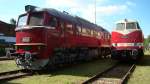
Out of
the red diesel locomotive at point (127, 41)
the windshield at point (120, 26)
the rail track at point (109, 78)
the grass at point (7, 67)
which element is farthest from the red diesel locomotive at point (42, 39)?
the windshield at point (120, 26)

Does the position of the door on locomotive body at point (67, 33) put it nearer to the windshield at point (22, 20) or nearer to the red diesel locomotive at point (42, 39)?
the red diesel locomotive at point (42, 39)

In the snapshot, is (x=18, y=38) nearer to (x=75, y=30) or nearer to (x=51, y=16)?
(x=51, y=16)

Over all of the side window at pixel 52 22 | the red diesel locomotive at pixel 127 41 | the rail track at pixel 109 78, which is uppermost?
the side window at pixel 52 22

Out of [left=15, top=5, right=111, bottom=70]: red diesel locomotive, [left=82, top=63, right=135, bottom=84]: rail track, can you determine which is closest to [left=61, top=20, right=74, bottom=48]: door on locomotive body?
[left=15, top=5, right=111, bottom=70]: red diesel locomotive

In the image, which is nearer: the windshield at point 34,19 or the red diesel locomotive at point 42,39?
the red diesel locomotive at point 42,39

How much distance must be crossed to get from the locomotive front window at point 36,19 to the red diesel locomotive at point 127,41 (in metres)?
8.08

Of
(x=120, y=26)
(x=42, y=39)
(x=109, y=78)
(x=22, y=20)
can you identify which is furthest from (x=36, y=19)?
(x=120, y=26)

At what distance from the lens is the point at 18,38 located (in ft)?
47.0

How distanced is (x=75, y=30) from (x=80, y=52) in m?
2.12

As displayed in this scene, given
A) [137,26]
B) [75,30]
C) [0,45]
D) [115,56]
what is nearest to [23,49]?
[75,30]

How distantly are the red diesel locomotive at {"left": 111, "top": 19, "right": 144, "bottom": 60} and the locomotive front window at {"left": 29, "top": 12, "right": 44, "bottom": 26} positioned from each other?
318 inches

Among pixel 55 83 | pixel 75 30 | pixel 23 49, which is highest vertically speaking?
pixel 75 30

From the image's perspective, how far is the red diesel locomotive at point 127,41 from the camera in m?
19.7

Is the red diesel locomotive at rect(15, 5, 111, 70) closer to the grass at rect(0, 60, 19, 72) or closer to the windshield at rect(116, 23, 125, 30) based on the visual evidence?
the grass at rect(0, 60, 19, 72)
